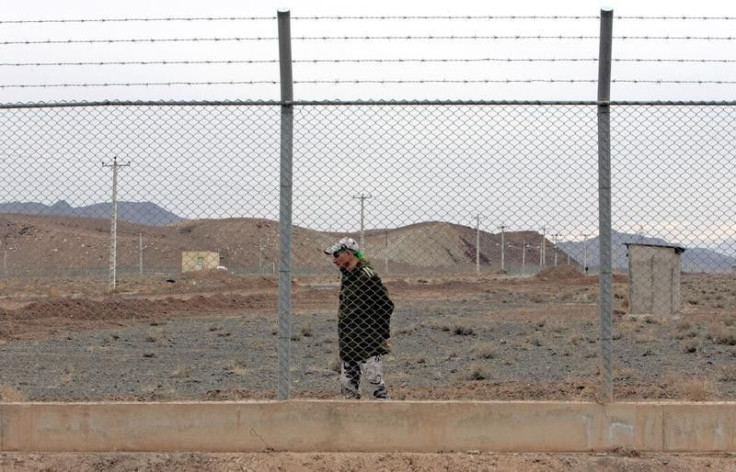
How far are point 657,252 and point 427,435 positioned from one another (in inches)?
845

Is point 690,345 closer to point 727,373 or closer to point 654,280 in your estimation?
point 727,373

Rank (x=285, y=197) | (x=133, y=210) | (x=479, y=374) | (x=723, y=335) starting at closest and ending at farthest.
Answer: (x=285, y=197) < (x=133, y=210) < (x=479, y=374) < (x=723, y=335)

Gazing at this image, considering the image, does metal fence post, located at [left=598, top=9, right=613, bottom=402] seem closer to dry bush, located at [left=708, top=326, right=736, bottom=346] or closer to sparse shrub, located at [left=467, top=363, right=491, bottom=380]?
sparse shrub, located at [left=467, top=363, right=491, bottom=380]

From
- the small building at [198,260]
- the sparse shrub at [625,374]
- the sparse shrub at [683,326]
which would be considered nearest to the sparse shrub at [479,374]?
the sparse shrub at [625,374]

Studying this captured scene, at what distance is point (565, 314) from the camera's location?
2889cm

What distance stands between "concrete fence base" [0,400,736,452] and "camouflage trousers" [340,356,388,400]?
44.9 inches

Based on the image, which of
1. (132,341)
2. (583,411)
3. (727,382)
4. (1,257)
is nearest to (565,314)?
(132,341)

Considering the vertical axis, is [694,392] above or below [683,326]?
above

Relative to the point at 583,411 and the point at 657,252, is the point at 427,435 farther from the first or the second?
the point at 657,252

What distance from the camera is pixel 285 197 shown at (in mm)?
6930

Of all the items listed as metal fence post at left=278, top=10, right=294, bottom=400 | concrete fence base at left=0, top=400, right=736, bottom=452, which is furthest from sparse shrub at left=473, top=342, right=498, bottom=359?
metal fence post at left=278, top=10, right=294, bottom=400

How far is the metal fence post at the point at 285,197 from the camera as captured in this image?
6.77 metres

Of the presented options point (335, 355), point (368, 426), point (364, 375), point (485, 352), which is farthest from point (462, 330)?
point (368, 426)

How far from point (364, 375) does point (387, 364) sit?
7.58m
